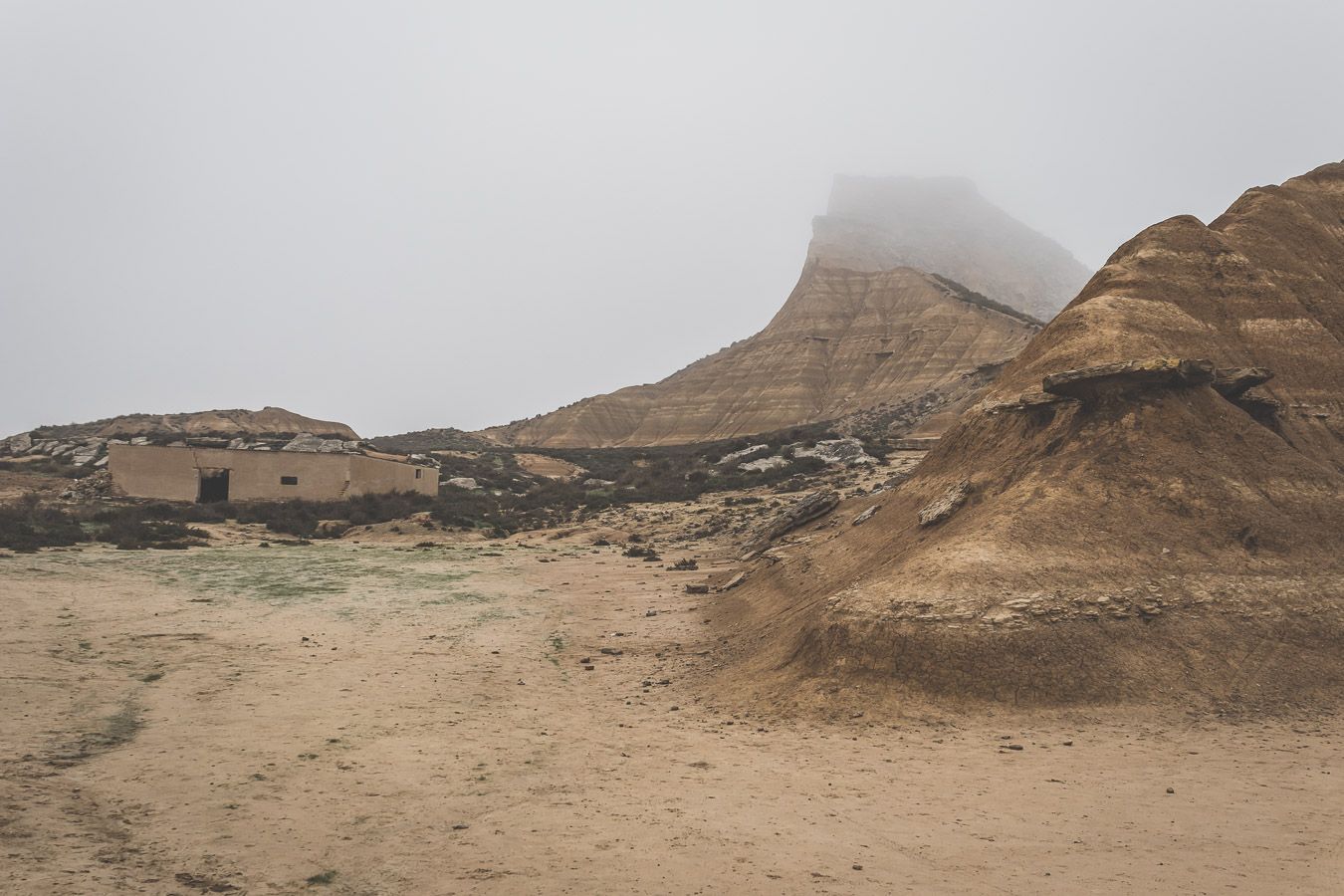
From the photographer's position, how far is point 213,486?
1403 inches

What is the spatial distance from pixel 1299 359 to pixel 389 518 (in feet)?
106

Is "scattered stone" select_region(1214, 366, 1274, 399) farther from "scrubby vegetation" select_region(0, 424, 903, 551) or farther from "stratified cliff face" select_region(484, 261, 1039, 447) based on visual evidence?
"stratified cliff face" select_region(484, 261, 1039, 447)

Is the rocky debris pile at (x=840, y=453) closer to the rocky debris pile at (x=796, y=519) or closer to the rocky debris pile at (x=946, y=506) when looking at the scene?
the rocky debris pile at (x=796, y=519)

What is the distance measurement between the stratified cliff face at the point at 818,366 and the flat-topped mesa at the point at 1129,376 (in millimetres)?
56202

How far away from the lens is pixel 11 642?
9.77 meters

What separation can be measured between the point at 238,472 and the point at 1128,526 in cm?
3647

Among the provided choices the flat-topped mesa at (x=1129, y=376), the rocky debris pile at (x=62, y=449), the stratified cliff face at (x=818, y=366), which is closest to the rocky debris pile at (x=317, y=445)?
the rocky debris pile at (x=62, y=449)

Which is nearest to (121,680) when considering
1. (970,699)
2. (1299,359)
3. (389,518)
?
(970,699)

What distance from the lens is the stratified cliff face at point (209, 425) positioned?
2378 inches

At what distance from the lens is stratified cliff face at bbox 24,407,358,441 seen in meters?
60.4

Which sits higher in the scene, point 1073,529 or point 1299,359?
point 1299,359

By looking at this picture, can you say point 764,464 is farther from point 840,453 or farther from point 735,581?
point 735,581

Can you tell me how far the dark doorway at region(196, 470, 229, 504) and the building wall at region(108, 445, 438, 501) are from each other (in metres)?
0.35

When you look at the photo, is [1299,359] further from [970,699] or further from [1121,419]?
[970,699]
